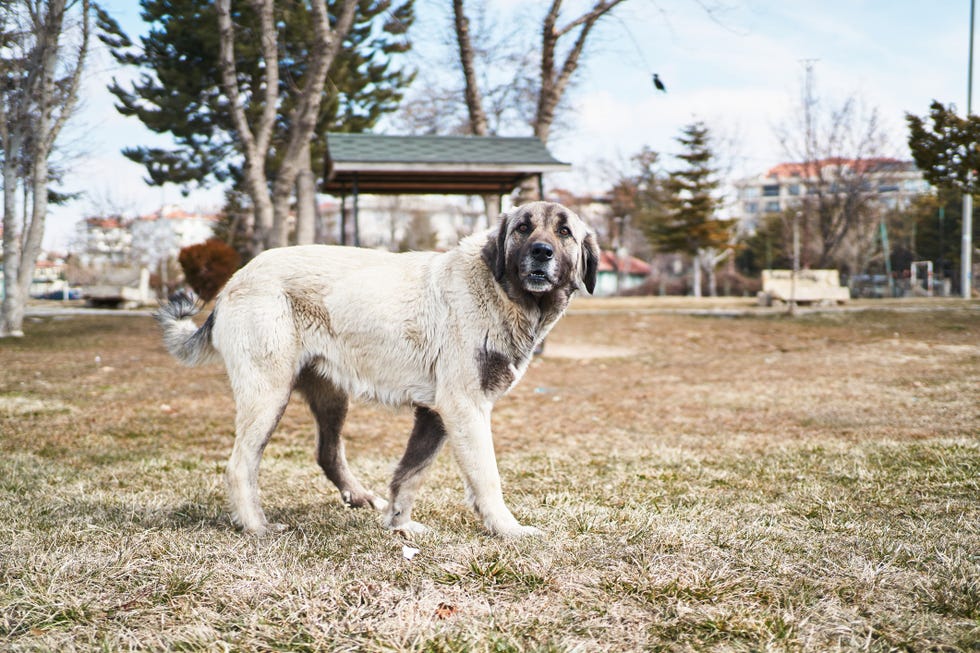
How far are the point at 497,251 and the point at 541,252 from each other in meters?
0.34

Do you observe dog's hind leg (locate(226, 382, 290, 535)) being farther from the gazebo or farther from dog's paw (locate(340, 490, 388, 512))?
the gazebo

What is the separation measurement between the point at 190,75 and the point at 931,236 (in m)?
44.0

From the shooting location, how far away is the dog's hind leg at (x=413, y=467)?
12.7 feet

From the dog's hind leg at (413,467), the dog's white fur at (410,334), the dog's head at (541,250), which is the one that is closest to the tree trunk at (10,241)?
the dog's white fur at (410,334)

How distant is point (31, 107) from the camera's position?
15.4 metres

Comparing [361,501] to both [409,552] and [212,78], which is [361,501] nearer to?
[409,552]

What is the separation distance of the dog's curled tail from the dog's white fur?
0.24 m

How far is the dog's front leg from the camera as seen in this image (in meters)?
3.62

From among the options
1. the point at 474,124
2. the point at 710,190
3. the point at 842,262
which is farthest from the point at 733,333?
the point at 710,190

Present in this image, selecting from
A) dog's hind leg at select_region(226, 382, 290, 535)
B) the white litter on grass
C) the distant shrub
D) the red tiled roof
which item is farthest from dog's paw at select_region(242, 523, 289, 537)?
the red tiled roof

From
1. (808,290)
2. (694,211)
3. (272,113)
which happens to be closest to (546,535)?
(272,113)

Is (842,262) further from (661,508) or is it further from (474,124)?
(661,508)

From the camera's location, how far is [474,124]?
18.0 metres

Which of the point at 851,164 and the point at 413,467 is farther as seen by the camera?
the point at 851,164
